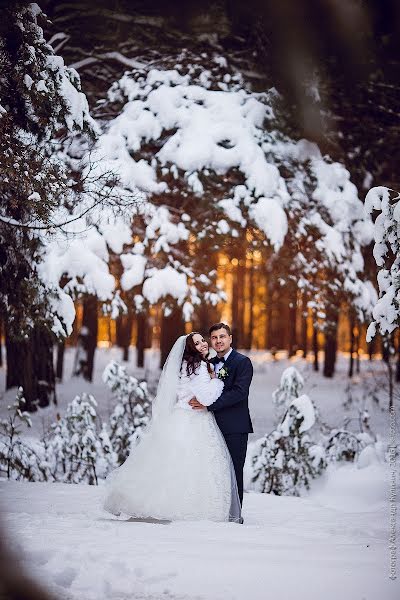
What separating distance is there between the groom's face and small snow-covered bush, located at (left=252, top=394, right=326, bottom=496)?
278cm

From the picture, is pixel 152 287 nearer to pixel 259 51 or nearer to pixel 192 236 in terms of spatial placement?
pixel 192 236

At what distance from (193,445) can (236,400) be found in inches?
25.2

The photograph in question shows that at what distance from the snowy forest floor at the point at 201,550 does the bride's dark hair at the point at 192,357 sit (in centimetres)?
156

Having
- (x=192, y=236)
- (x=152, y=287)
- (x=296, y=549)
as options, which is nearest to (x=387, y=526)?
(x=296, y=549)

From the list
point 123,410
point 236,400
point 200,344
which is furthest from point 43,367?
point 236,400

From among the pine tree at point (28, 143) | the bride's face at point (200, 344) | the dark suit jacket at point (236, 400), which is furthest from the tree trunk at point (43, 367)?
the dark suit jacket at point (236, 400)

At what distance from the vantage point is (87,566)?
4383 mm

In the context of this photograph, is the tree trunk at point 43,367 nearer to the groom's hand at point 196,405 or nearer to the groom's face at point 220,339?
the groom's face at point 220,339

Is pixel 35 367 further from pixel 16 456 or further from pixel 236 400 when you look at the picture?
pixel 236 400

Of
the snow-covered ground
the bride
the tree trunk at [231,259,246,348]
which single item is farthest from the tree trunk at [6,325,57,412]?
the tree trunk at [231,259,246,348]

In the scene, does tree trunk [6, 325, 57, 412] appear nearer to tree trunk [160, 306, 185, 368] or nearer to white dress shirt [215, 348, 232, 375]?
tree trunk [160, 306, 185, 368]

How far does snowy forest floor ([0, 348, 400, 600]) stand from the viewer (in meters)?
4.20

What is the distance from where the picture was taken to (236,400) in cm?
619

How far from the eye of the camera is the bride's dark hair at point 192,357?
631cm
